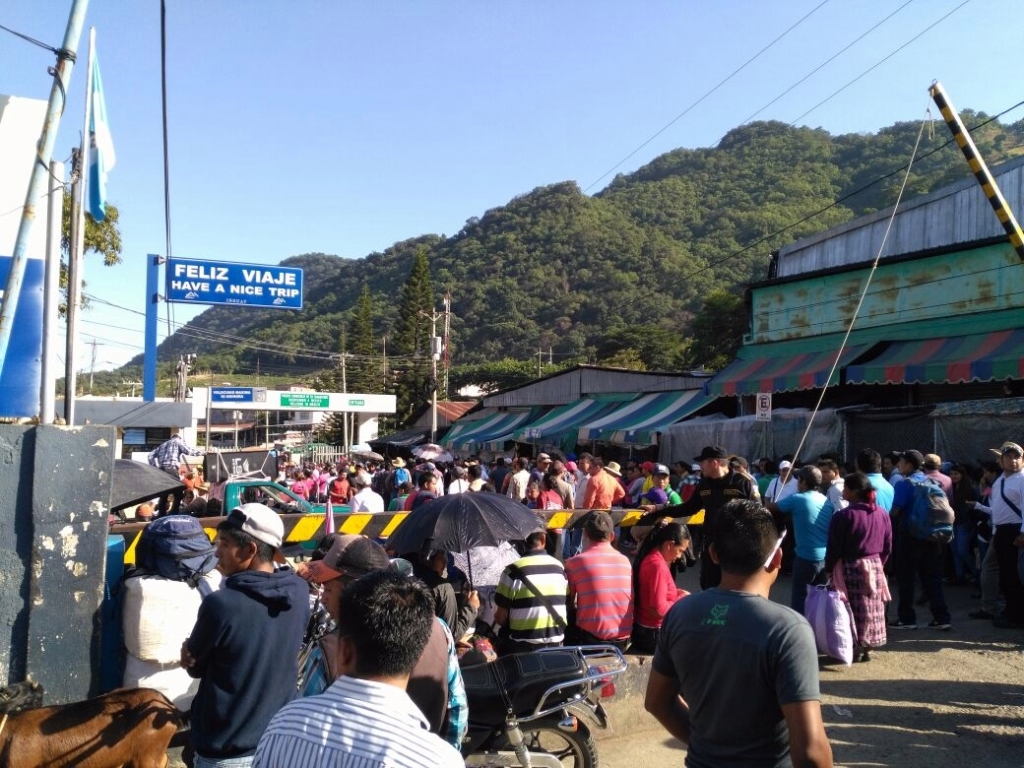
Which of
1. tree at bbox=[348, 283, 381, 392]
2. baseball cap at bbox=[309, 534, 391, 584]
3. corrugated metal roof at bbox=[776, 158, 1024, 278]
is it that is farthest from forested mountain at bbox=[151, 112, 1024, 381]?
baseball cap at bbox=[309, 534, 391, 584]

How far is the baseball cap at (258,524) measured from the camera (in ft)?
11.4

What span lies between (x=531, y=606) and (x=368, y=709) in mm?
3344

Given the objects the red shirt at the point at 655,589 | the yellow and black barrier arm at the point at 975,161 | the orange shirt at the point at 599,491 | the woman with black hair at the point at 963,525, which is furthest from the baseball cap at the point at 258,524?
the woman with black hair at the point at 963,525

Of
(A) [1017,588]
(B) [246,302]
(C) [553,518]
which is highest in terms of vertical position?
(B) [246,302]

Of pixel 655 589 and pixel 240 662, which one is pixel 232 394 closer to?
pixel 655 589

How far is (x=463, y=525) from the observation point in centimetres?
576

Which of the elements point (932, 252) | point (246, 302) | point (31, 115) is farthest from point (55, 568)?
point (932, 252)

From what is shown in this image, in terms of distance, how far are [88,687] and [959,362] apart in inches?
585

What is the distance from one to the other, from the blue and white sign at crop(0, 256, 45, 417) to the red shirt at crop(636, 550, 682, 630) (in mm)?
6108

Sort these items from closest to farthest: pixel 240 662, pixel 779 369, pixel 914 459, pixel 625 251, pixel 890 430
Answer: pixel 240 662
pixel 914 459
pixel 890 430
pixel 779 369
pixel 625 251

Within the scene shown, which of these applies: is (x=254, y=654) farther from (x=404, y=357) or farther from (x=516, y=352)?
(x=516, y=352)

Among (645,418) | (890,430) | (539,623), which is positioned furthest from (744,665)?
(645,418)

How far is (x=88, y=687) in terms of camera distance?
4.41 meters

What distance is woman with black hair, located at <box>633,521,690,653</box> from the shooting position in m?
5.77
